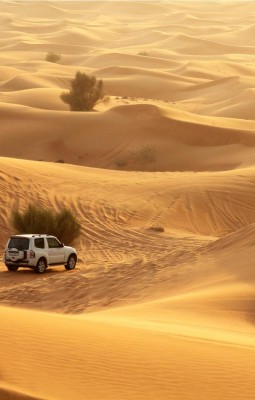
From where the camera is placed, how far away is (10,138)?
3981 centimetres

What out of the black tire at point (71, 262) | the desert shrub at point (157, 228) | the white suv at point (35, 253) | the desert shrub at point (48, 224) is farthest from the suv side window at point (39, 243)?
the desert shrub at point (157, 228)

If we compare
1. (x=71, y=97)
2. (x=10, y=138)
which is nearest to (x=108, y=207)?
(x=10, y=138)

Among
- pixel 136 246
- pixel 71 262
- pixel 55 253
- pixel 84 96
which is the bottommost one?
pixel 136 246

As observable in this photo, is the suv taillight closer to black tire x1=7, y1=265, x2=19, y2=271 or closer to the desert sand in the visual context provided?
black tire x1=7, y1=265, x2=19, y2=271

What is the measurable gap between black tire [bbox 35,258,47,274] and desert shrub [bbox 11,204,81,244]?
209 centimetres

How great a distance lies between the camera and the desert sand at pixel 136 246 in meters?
Result: 8.81

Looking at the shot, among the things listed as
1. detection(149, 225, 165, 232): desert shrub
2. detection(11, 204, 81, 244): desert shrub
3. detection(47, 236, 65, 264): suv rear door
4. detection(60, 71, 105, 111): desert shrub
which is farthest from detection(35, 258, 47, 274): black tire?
detection(60, 71, 105, 111): desert shrub

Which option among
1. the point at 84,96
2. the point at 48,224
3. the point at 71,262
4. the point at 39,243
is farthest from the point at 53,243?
the point at 84,96

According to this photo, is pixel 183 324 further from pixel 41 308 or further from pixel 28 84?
pixel 28 84

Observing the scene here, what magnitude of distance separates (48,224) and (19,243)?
A: 2622 mm

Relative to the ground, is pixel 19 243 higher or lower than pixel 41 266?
higher

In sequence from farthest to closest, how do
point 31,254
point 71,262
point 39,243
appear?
point 71,262 → point 39,243 → point 31,254

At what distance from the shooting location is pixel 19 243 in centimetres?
1931

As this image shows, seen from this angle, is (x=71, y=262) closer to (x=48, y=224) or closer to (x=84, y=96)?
(x=48, y=224)
